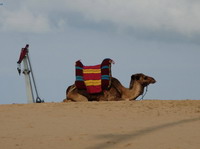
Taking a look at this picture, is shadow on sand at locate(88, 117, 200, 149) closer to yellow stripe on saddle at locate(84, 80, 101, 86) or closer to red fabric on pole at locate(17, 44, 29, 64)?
yellow stripe on saddle at locate(84, 80, 101, 86)

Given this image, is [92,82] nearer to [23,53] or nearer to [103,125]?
[23,53]

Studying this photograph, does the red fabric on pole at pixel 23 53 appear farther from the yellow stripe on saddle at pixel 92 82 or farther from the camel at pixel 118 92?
the yellow stripe on saddle at pixel 92 82

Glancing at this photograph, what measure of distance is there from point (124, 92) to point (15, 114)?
4.85 m

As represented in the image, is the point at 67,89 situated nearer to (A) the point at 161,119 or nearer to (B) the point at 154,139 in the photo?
(A) the point at 161,119

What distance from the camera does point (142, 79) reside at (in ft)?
52.2

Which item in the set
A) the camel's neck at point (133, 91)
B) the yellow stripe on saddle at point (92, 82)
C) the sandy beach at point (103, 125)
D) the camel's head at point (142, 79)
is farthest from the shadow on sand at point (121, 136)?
the yellow stripe on saddle at point (92, 82)

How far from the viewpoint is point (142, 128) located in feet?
31.6

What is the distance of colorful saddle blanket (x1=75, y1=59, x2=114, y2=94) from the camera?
15.8 meters

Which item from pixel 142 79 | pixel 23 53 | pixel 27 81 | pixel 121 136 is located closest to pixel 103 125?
pixel 121 136

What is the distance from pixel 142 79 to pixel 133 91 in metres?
0.52

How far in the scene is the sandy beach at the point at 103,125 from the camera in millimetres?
8047

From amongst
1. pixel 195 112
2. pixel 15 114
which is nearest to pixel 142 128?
pixel 195 112

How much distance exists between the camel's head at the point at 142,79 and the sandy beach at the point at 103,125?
166 cm

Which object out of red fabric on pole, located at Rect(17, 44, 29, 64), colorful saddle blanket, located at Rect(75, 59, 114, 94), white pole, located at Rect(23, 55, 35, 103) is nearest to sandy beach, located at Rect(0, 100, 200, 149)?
colorful saddle blanket, located at Rect(75, 59, 114, 94)
